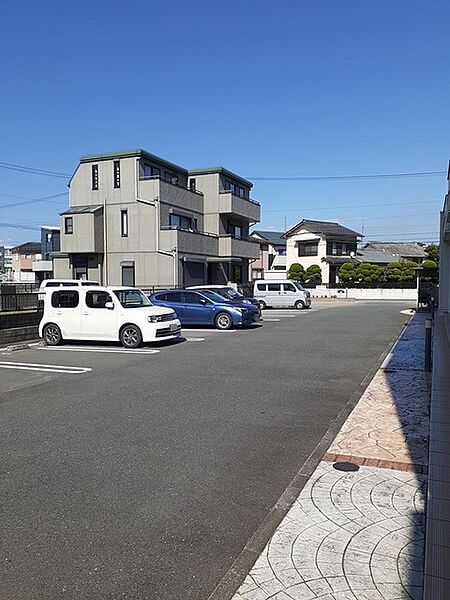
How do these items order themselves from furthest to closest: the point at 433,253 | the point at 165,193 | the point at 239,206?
the point at 433,253 → the point at 239,206 → the point at 165,193

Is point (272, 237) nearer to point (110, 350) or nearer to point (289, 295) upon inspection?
point (289, 295)

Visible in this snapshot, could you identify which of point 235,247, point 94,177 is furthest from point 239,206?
point 94,177

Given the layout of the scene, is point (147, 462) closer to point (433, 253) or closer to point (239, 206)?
point (239, 206)

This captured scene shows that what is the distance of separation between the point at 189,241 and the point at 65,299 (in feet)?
57.2

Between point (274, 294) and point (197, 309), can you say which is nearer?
point (197, 309)

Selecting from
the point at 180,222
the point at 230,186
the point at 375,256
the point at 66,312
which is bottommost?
the point at 66,312

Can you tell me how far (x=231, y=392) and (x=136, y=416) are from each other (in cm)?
181

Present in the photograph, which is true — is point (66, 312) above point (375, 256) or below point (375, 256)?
below

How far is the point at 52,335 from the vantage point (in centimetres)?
1390

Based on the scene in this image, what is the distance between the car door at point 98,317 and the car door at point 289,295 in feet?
62.4

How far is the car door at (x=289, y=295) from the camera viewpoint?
31.0 metres

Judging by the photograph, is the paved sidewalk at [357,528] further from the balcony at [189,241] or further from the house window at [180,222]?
the house window at [180,222]

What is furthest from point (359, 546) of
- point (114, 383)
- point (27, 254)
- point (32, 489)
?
point (27, 254)

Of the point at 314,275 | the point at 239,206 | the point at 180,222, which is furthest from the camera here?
the point at 314,275
